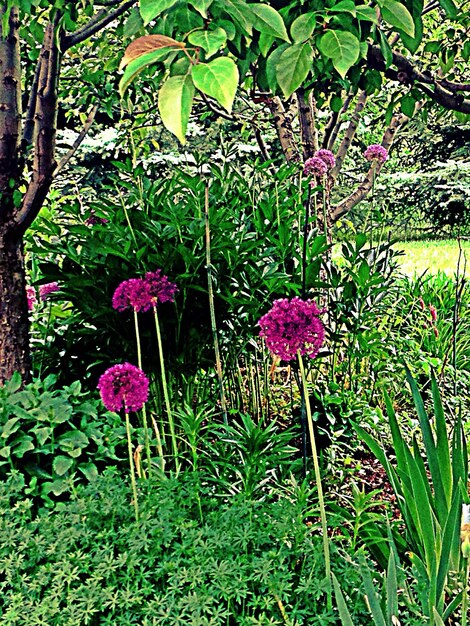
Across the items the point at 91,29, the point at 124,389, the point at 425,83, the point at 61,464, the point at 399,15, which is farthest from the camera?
the point at 91,29

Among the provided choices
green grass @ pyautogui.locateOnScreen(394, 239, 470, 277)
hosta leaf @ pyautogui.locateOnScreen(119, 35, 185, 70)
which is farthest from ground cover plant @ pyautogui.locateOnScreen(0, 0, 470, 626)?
green grass @ pyautogui.locateOnScreen(394, 239, 470, 277)

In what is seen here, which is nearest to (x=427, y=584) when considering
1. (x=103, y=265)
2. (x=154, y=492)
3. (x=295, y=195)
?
(x=154, y=492)

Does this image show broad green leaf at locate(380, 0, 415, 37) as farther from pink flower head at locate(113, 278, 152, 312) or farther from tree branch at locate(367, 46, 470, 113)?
tree branch at locate(367, 46, 470, 113)

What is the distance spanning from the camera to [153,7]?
80cm

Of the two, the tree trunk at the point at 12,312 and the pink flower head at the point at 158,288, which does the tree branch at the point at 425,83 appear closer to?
the pink flower head at the point at 158,288

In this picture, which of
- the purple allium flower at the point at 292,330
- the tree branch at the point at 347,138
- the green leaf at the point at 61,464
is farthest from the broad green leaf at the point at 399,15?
the tree branch at the point at 347,138

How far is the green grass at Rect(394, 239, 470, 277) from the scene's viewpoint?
27.1ft

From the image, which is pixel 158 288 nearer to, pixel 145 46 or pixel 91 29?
pixel 145 46

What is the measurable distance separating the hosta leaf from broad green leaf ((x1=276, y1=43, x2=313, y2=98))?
180 millimetres

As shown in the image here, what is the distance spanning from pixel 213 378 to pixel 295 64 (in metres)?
1.84

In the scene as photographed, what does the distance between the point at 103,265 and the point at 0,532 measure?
3.57 feet

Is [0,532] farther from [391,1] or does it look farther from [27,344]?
[391,1]

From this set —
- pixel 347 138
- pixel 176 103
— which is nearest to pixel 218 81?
pixel 176 103

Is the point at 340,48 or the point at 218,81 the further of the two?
the point at 340,48
